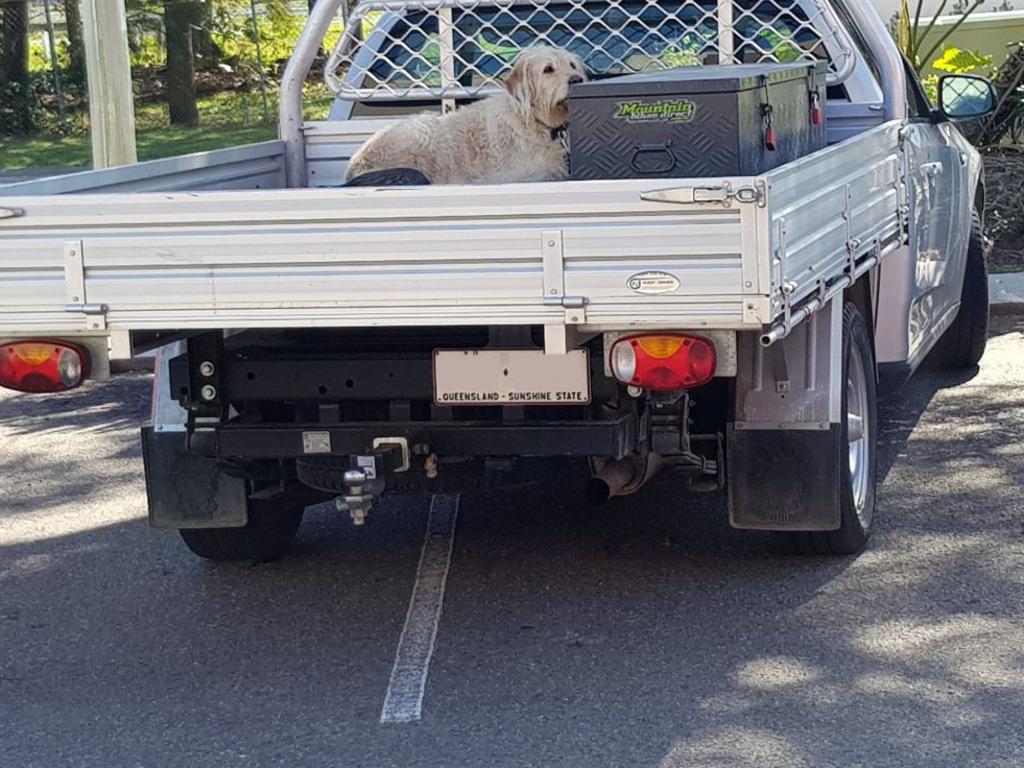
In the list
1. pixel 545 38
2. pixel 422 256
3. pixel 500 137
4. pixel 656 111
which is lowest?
pixel 422 256

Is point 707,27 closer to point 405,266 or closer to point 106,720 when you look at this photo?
point 405,266

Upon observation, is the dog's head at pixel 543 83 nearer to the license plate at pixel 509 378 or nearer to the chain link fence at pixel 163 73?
the license plate at pixel 509 378

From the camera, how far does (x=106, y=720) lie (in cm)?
480

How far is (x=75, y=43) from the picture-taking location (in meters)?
20.9

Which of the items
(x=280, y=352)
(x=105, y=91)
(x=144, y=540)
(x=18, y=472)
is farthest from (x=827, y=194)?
(x=105, y=91)

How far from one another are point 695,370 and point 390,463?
1084 mm

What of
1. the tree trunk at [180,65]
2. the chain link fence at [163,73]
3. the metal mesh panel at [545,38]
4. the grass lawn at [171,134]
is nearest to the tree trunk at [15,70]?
the chain link fence at [163,73]

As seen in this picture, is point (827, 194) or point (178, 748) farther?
point (827, 194)

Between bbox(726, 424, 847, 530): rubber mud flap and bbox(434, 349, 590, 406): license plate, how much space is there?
80 cm

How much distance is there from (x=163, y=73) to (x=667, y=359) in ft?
61.0

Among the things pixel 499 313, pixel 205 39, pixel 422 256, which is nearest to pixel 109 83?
pixel 422 256

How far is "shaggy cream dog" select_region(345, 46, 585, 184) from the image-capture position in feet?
21.4

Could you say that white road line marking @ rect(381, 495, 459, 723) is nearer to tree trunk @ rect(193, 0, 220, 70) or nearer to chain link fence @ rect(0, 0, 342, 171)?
chain link fence @ rect(0, 0, 342, 171)

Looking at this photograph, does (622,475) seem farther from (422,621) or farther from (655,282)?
(655,282)
